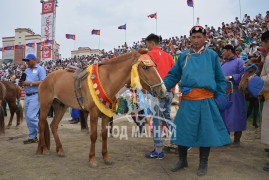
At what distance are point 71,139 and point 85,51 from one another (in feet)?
184

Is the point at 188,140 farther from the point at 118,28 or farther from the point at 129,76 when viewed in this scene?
the point at 118,28

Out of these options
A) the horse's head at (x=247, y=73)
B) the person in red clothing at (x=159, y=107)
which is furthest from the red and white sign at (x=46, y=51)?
the horse's head at (x=247, y=73)

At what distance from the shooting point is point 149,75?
362 cm

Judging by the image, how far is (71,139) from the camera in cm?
620

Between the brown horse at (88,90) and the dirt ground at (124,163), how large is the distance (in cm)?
30

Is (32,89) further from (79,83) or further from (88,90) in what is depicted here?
(88,90)

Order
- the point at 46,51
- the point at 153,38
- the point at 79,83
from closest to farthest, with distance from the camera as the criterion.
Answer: the point at 79,83
the point at 153,38
the point at 46,51

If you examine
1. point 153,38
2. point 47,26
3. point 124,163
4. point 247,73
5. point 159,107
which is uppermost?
point 47,26

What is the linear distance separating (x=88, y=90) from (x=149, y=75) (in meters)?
1.13

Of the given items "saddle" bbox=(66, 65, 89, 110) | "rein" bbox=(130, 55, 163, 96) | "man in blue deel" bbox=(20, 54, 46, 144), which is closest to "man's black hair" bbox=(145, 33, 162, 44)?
"rein" bbox=(130, 55, 163, 96)

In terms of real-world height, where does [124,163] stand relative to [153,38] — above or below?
below

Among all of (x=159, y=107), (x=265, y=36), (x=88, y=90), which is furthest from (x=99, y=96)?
(x=265, y=36)

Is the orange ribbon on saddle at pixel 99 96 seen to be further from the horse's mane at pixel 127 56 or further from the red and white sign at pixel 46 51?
the red and white sign at pixel 46 51

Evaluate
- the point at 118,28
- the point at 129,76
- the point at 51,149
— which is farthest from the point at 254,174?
the point at 118,28
